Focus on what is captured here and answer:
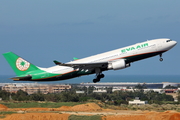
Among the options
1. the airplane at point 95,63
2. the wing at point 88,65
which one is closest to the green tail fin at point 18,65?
the airplane at point 95,63

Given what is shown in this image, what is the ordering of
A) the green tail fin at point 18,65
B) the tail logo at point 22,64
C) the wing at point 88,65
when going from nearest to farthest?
the wing at point 88,65 → the green tail fin at point 18,65 → the tail logo at point 22,64

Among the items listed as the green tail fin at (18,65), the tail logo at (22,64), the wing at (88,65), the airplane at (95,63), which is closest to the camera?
the wing at (88,65)

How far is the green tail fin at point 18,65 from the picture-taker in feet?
194

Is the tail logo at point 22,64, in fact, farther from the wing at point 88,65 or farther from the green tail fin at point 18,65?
the wing at point 88,65

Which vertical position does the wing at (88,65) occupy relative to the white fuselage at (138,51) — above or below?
below

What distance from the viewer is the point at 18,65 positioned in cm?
5931

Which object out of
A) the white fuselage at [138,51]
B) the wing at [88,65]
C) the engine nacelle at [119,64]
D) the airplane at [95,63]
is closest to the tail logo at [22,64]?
the airplane at [95,63]

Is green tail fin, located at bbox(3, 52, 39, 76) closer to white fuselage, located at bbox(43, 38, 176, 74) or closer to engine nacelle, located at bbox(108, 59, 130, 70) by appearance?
white fuselage, located at bbox(43, 38, 176, 74)

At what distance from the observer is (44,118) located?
51156 millimetres

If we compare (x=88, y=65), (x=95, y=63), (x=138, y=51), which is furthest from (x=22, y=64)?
(x=138, y=51)

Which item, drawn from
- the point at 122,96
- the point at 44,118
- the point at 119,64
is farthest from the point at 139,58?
the point at 122,96

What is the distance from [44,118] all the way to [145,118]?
14.0m

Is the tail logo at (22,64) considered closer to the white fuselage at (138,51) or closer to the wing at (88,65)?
the wing at (88,65)

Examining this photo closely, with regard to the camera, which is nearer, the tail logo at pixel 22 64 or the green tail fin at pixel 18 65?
the green tail fin at pixel 18 65
